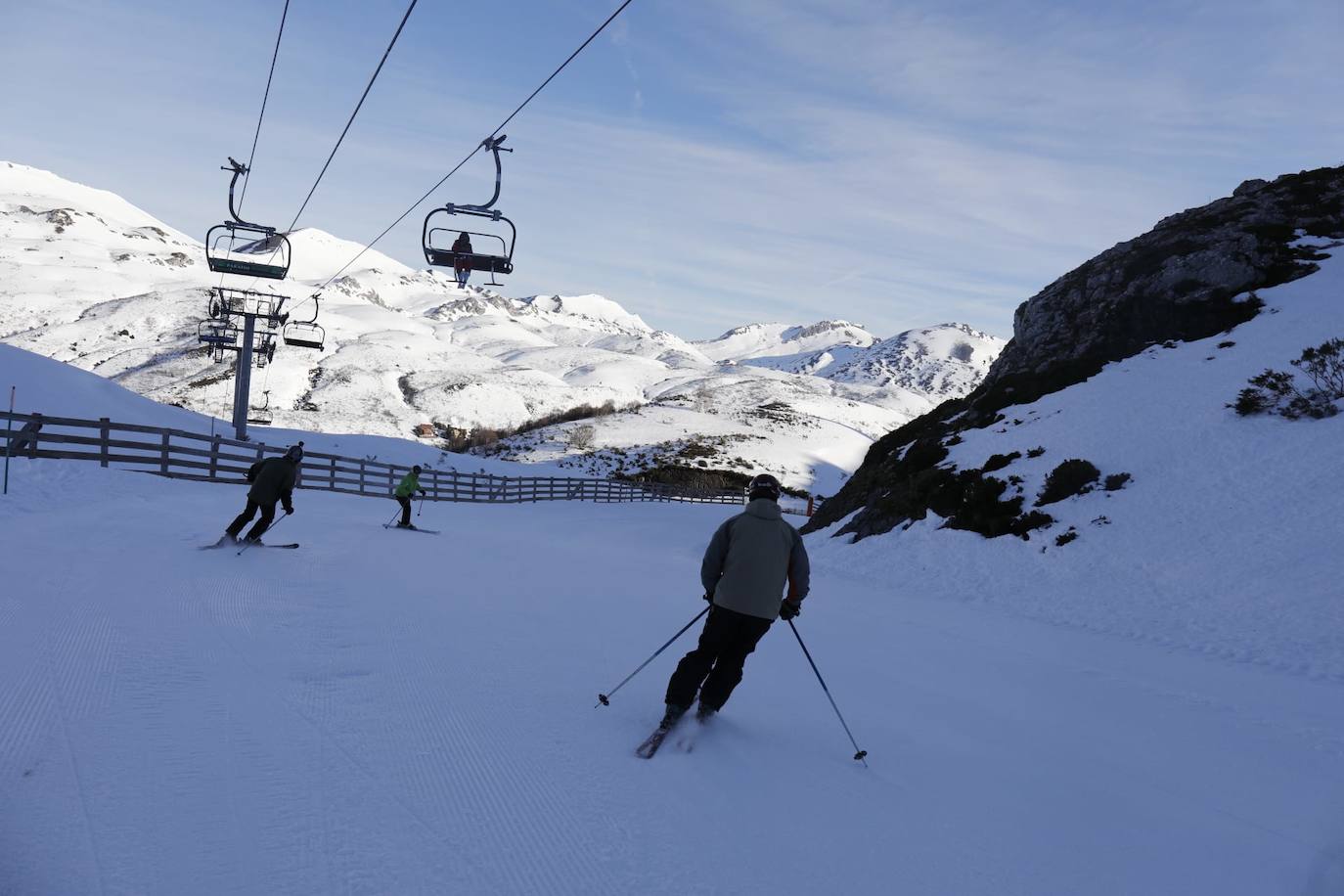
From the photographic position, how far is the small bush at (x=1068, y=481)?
16.8m

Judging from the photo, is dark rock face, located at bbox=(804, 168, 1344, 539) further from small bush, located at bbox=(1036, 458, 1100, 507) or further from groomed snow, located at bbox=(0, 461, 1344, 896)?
groomed snow, located at bbox=(0, 461, 1344, 896)

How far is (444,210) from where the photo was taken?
15750 mm

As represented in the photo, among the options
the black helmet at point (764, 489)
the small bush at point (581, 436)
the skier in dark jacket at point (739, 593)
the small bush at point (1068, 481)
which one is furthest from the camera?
the small bush at point (581, 436)

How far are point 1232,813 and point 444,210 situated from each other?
14.6m

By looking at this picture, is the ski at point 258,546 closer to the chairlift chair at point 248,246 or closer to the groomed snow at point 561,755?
the groomed snow at point 561,755

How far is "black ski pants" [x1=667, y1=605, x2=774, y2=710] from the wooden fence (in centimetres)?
1448

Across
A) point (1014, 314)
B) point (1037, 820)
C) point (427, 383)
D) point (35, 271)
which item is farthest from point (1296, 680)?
point (35, 271)

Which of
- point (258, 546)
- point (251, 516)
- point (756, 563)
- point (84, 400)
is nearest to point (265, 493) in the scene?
point (251, 516)

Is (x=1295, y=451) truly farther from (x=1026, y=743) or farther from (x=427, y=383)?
(x=427, y=383)

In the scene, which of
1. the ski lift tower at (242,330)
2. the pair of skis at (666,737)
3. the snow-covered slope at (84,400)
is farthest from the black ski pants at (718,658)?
the ski lift tower at (242,330)

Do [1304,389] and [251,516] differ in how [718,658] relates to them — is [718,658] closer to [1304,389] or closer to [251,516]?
[251,516]

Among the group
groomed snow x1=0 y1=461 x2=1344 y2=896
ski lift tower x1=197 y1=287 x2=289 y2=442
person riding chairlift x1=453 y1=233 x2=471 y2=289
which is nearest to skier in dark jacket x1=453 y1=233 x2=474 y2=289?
person riding chairlift x1=453 y1=233 x2=471 y2=289

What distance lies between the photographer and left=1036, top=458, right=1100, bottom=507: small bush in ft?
55.1

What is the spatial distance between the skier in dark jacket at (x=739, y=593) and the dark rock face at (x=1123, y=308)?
14.4 metres
